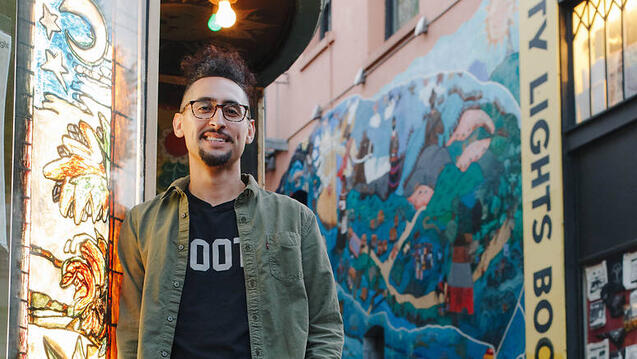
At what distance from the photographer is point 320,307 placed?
388 cm

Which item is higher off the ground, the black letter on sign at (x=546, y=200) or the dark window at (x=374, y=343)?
the black letter on sign at (x=546, y=200)

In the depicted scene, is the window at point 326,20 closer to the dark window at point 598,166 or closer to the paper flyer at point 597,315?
the dark window at point 598,166

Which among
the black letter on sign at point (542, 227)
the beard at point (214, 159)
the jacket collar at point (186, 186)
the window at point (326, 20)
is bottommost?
the jacket collar at point (186, 186)

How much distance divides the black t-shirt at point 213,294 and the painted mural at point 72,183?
328 mm

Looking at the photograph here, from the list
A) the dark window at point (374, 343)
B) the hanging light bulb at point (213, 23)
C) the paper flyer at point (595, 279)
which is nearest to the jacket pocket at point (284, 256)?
the hanging light bulb at point (213, 23)

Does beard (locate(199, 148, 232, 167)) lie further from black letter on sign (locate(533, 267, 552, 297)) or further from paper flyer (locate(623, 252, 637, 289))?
black letter on sign (locate(533, 267, 552, 297))

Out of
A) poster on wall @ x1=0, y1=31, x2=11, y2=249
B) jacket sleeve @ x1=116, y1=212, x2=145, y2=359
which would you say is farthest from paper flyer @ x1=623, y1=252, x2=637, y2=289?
poster on wall @ x1=0, y1=31, x2=11, y2=249

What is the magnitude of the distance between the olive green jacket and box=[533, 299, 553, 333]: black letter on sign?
25.8ft

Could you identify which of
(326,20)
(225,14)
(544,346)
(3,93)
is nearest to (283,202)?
(3,93)

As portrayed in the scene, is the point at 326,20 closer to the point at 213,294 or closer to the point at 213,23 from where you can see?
the point at 213,23

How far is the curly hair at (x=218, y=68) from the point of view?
4.05 metres

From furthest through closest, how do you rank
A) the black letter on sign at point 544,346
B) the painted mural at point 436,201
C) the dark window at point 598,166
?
the painted mural at point 436,201 < the black letter on sign at point 544,346 < the dark window at point 598,166

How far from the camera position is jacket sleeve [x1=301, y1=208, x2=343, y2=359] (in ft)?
12.6

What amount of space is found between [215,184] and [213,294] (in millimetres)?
465
